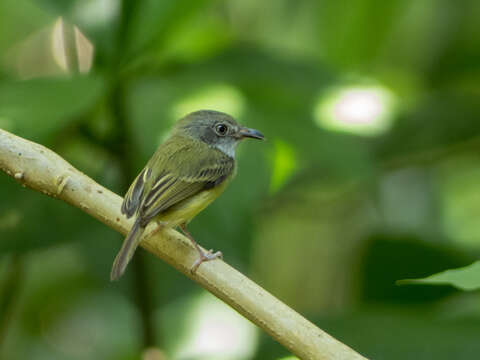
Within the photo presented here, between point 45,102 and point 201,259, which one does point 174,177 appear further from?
point 201,259

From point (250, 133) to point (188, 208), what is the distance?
0.64 m

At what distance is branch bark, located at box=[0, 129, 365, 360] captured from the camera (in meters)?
2.00

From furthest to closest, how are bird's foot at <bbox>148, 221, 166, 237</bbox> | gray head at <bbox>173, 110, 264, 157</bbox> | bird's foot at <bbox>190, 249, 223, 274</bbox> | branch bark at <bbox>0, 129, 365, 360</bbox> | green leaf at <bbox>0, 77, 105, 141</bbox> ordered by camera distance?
1. gray head at <bbox>173, 110, 264, 157</bbox>
2. green leaf at <bbox>0, 77, 105, 141</bbox>
3. bird's foot at <bbox>148, 221, 166, 237</bbox>
4. bird's foot at <bbox>190, 249, 223, 274</bbox>
5. branch bark at <bbox>0, 129, 365, 360</bbox>

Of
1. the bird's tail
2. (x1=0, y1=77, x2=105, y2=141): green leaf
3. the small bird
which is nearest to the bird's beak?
the small bird

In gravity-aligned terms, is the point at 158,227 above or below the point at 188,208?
below

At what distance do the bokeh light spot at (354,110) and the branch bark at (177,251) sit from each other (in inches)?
53.0

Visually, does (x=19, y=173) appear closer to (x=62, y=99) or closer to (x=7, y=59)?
(x=62, y=99)

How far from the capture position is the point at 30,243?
3.11 meters

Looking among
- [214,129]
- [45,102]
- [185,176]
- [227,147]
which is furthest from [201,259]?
[214,129]

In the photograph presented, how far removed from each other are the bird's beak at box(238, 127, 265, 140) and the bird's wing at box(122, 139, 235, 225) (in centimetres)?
14

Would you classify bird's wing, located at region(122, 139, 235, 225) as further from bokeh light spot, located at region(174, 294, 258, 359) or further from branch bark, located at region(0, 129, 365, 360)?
bokeh light spot, located at region(174, 294, 258, 359)

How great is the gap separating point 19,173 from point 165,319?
205 centimetres

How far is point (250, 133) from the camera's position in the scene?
11.0ft

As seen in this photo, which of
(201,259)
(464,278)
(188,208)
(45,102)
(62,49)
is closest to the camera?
(464,278)
